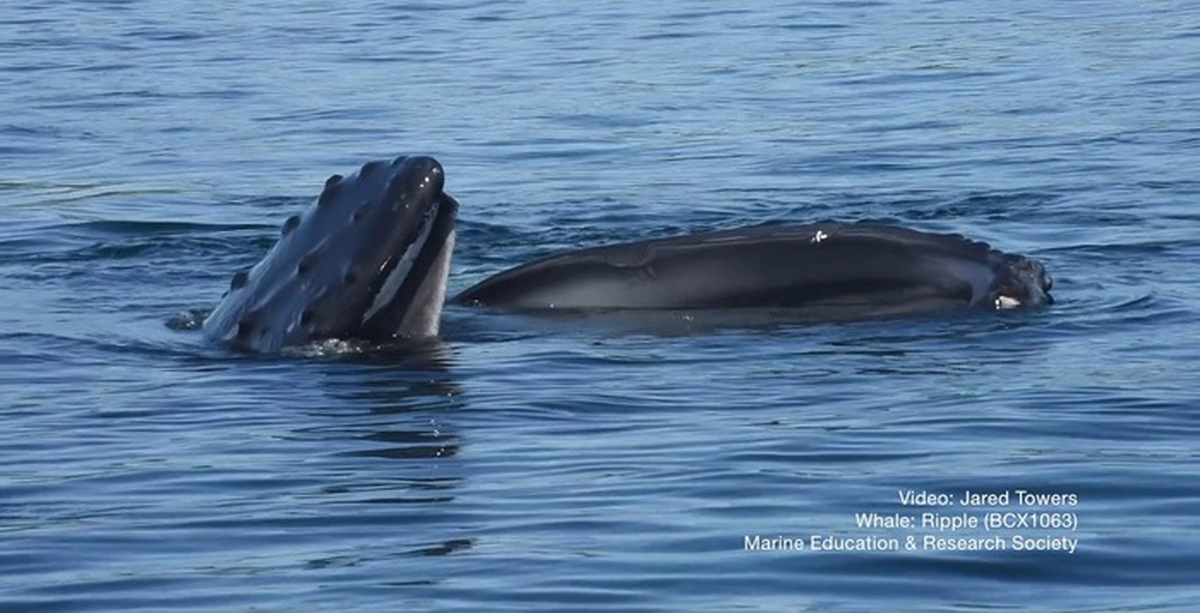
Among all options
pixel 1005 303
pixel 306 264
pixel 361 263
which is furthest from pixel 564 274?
pixel 1005 303

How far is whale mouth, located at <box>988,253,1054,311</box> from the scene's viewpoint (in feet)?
38.0

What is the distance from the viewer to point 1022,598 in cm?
761

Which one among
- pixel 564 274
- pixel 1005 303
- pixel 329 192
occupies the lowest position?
pixel 1005 303

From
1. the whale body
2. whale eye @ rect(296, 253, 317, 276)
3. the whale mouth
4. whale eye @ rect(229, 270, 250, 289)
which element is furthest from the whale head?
the whale mouth

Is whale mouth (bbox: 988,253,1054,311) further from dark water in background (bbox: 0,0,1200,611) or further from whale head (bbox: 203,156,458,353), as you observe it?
whale head (bbox: 203,156,458,353)

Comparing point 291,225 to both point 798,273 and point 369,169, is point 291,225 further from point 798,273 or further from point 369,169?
point 798,273

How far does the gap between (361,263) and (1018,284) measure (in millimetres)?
2537

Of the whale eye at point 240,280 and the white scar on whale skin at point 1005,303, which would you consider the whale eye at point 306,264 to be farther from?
the white scar on whale skin at point 1005,303

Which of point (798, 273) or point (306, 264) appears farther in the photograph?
point (798, 273)

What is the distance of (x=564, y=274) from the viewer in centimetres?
1158

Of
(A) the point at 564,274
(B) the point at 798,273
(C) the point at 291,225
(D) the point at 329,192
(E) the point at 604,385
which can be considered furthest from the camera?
(A) the point at 564,274

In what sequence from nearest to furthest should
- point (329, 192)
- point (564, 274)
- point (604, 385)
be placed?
1. point (604, 385)
2. point (329, 192)
3. point (564, 274)

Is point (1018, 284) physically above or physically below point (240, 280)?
below

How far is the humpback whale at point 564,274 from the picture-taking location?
10891mm
